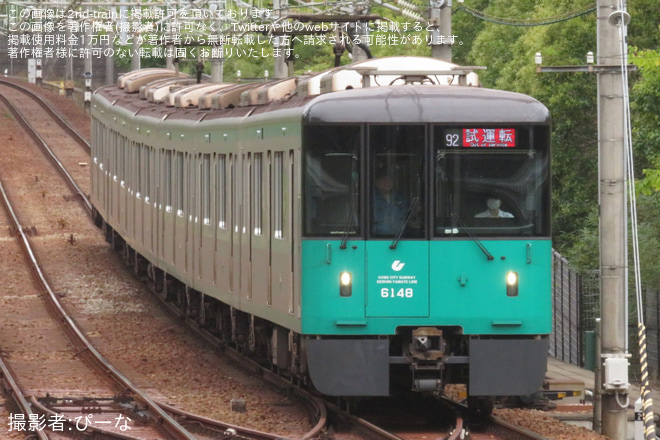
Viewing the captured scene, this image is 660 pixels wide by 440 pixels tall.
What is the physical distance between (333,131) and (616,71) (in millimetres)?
2721

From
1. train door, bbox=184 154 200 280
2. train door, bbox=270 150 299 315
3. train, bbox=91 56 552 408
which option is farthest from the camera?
train door, bbox=184 154 200 280

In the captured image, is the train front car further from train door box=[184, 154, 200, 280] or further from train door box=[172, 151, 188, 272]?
train door box=[172, 151, 188, 272]

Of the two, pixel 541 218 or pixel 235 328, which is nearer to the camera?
pixel 541 218

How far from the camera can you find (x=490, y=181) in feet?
38.2

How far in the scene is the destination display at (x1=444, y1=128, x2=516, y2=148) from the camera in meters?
11.7

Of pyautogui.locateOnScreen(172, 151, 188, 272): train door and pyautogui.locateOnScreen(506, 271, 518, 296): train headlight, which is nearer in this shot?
pyautogui.locateOnScreen(506, 271, 518, 296): train headlight

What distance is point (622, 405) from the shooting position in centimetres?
1289

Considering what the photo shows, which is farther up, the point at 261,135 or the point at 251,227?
the point at 261,135


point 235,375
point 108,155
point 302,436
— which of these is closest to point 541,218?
point 302,436

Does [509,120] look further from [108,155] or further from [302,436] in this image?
[108,155]

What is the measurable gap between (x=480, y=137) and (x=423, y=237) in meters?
0.88

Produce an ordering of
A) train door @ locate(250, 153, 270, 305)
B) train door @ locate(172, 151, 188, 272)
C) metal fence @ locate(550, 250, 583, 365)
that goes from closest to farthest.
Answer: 1. train door @ locate(250, 153, 270, 305)
2. train door @ locate(172, 151, 188, 272)
3. metal fence @ locate(550, 250, 583, 365)

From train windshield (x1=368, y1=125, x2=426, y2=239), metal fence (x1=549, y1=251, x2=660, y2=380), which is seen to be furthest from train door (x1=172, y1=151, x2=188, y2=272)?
train windshield (x1=368, y1=125, x2=426, y2=239)

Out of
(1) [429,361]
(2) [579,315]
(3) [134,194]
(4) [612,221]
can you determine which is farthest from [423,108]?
(3) [134,194]
